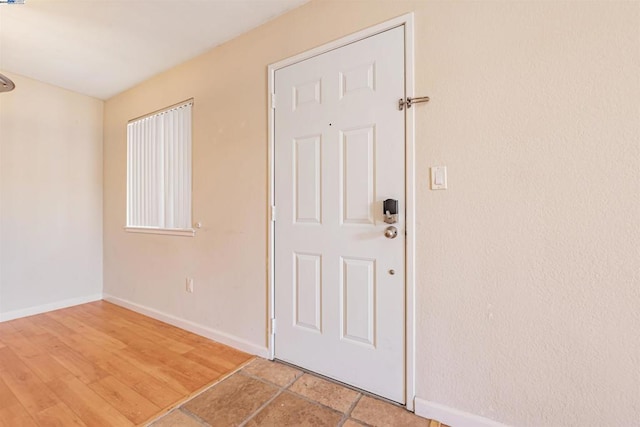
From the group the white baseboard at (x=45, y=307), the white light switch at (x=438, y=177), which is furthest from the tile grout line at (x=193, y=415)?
the white baseboard at (x=45, y=307)

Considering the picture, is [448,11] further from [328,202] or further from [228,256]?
[228,256]

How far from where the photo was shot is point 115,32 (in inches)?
86.7

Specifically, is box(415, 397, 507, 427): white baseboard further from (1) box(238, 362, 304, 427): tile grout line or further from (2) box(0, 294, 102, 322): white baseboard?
(2) box(0, 294, 102, 322): white baseboard

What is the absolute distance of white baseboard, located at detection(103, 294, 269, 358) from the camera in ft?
7.04

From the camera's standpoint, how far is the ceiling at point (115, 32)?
75.8 inches

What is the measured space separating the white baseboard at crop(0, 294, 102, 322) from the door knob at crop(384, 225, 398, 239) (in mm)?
3792

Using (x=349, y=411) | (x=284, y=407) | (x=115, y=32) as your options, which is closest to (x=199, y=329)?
(x=284, y=407)

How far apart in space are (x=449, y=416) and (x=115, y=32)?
11.3 feet

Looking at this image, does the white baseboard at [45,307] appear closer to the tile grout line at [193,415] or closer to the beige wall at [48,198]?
the beige wall at [48,198]

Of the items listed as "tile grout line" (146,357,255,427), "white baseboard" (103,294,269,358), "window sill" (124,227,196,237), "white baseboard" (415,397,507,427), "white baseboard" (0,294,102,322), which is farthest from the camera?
"white baseboard" (0,294,102,322)

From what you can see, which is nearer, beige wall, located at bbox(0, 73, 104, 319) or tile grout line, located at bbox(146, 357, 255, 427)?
tile grout line, located at bbox(146, 357, 255, 427)

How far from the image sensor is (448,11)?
143cm

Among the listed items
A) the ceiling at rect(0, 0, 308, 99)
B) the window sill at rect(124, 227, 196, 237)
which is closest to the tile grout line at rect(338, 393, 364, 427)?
the window sill at rect(124, 227, 196, 237)

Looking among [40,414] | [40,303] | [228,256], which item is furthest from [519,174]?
[40,303]
